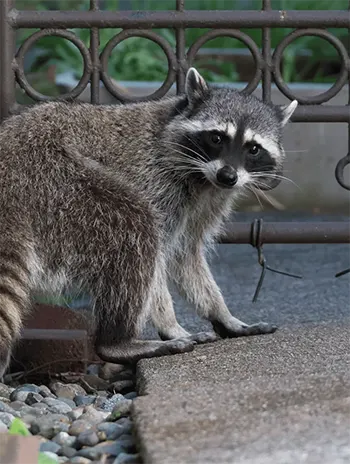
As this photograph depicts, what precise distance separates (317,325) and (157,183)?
33.6 inches

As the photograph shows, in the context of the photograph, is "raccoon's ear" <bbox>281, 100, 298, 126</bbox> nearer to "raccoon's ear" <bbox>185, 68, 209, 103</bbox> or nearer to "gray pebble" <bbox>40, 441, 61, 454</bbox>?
"raccoon's ear" <bbox>185, 68, 209, 103</bbox>

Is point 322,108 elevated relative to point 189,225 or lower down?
elevated

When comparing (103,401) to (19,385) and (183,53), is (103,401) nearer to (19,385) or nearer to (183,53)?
(19,385)

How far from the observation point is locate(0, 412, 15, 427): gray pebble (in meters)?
3.38

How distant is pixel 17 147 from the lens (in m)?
4.08

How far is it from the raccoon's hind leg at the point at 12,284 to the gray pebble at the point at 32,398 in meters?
0.13

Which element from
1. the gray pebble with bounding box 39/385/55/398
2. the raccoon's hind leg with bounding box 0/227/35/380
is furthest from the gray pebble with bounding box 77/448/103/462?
the gray pebble with bounding box 39/385/55/398

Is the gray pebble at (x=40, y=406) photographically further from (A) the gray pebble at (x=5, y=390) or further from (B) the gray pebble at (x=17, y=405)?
(A) the gray pebble at (x=5, y=390)

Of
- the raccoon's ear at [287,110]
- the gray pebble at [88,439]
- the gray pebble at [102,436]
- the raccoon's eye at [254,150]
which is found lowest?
the gray pebble at [102,436]

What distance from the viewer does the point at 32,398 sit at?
3818mm

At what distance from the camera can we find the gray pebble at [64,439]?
3111 mm

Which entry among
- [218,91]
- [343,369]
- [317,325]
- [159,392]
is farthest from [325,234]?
[159,392]

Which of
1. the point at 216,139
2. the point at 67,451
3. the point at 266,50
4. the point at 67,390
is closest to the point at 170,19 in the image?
the point at 266,50

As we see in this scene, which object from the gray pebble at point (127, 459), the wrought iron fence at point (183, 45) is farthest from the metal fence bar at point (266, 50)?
the gray pebble at point (127, 459)
